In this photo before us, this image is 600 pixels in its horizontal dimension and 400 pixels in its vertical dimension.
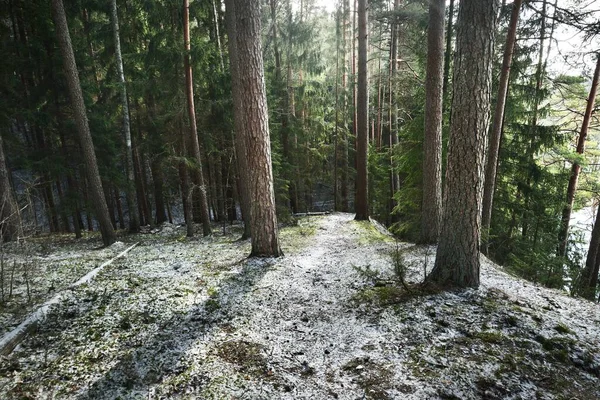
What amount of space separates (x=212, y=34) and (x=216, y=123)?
365cm

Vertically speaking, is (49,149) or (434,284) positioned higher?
(49,149)

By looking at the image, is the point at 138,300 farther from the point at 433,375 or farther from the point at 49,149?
the point at 49,149

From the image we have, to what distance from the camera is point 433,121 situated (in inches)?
286

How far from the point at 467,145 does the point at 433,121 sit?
3299 millimetres

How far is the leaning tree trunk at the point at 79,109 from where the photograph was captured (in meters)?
8.26

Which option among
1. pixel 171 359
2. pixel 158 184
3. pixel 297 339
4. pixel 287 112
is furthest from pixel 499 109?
pixel 158 184

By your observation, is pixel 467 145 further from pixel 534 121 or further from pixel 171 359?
pixel 534 121

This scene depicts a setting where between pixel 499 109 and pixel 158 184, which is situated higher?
pixel 499 109

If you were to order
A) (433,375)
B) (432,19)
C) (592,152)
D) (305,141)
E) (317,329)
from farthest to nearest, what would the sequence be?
(305,141)
(592,152)
(432,19)
(317,329)
(433,375)

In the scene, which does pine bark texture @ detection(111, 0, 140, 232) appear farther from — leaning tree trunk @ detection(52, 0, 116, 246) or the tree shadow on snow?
the tree shadow on snow

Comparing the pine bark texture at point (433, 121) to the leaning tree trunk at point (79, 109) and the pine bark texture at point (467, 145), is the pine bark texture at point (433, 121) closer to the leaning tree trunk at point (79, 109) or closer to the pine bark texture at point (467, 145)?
the pine bark texture at point (467, 145)

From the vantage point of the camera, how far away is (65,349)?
11.0 feet

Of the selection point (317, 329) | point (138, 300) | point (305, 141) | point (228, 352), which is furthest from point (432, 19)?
point (305, 141)

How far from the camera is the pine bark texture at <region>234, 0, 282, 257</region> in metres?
5.86
